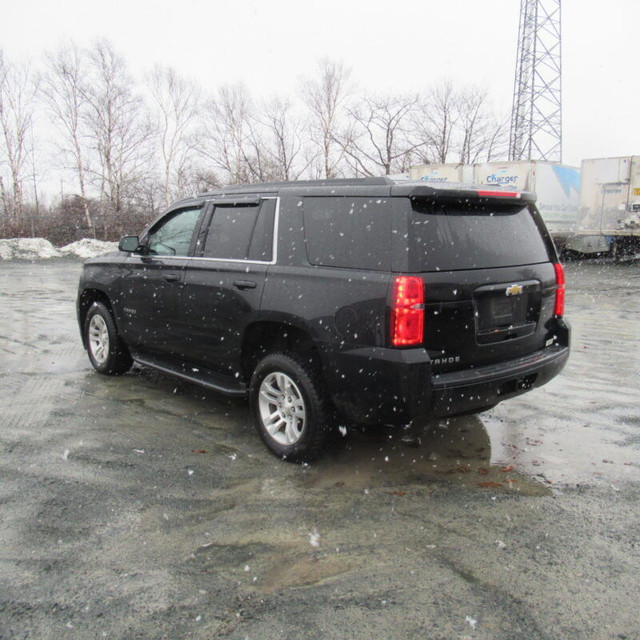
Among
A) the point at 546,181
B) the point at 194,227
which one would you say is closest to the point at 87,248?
the point at 546,181

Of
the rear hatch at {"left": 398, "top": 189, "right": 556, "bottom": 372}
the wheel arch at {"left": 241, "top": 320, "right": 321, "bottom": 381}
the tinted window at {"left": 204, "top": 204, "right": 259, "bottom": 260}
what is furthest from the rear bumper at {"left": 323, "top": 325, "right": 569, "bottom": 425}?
the tinted window at {"left": 204, "top": 204, "right": 259, "bottom": 260}

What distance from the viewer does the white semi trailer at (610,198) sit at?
65.9ft

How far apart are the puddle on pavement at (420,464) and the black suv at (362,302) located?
0.96ft

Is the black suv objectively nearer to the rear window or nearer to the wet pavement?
the rear window

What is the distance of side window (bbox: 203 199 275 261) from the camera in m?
4.32

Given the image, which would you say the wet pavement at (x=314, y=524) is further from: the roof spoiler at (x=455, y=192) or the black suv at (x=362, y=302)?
the roof spoiler at (x=455, y=192)

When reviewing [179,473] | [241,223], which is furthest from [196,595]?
[241,223]

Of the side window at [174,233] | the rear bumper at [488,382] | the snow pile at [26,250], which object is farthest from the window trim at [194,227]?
the snow pile at [26,250]

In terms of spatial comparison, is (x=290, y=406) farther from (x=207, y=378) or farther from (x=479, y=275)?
(x=479, y=275)

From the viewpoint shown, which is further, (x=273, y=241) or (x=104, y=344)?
(x=104, y=344)

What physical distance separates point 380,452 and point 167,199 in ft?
110

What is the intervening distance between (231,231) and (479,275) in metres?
1.92

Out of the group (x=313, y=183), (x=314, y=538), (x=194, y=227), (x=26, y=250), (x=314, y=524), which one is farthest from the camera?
(x=26, y=250)

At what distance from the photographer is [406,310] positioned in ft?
11.1
